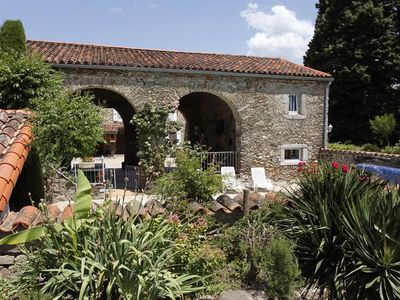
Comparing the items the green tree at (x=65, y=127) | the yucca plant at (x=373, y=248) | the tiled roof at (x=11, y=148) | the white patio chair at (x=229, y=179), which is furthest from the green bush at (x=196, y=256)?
the green tree at (x=65, y=127)

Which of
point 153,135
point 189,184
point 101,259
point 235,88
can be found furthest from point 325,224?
point 235,88

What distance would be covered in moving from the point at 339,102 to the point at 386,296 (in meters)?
23.0

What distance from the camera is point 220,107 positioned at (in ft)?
60.6

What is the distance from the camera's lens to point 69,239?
3.70 meters

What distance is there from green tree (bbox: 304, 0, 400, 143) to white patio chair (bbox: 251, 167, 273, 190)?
39.3 ft

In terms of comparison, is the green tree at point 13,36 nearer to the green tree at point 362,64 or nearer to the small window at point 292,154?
the small window at point 292,154

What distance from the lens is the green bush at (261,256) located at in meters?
4.24

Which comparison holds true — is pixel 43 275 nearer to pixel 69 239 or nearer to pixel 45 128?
pixel 69 239

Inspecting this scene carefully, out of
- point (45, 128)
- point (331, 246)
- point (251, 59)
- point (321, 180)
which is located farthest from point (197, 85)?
point (331, 246)

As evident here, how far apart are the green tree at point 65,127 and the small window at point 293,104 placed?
926 centimetres

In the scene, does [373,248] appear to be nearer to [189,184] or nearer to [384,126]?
[189,184]

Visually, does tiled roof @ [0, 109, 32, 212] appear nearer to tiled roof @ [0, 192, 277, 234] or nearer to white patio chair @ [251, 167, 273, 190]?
tiled roof @ [0, 192, 277, 234]

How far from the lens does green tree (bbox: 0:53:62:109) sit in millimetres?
9836

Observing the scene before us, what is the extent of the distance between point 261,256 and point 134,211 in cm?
163
